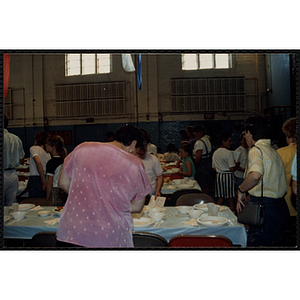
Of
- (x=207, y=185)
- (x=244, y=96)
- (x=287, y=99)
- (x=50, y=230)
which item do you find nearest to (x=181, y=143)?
(x=207, y=185)

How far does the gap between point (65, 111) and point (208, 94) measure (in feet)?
4.50

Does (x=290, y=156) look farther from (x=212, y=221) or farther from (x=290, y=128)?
(x=212, y=221)

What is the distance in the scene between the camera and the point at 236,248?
9.75 feet

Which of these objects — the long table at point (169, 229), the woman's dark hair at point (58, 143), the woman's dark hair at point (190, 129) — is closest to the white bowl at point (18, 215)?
the long table at point (169, 229)

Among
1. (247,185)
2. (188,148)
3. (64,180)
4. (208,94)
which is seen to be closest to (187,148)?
(188,148)

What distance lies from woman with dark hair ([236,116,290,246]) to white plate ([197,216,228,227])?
199mm

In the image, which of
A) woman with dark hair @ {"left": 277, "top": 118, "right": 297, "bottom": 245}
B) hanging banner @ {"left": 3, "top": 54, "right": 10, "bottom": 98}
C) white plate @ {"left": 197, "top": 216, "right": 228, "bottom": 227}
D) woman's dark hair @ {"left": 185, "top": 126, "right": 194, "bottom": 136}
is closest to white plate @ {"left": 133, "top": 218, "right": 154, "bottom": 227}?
white plate @ {"left": 197, "top": 216, "right": 228, "bottom": 227}

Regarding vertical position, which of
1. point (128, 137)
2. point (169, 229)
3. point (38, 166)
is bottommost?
point (169, 229)

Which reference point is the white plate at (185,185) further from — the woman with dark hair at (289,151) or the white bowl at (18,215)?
the white bowl at (18,215)

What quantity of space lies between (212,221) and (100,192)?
118 cm

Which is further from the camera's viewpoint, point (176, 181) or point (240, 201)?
point (176, 181)

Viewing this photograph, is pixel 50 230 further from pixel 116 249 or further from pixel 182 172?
pixel 182 172

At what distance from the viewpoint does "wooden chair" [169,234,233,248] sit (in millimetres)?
2676

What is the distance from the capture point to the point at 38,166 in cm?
320
